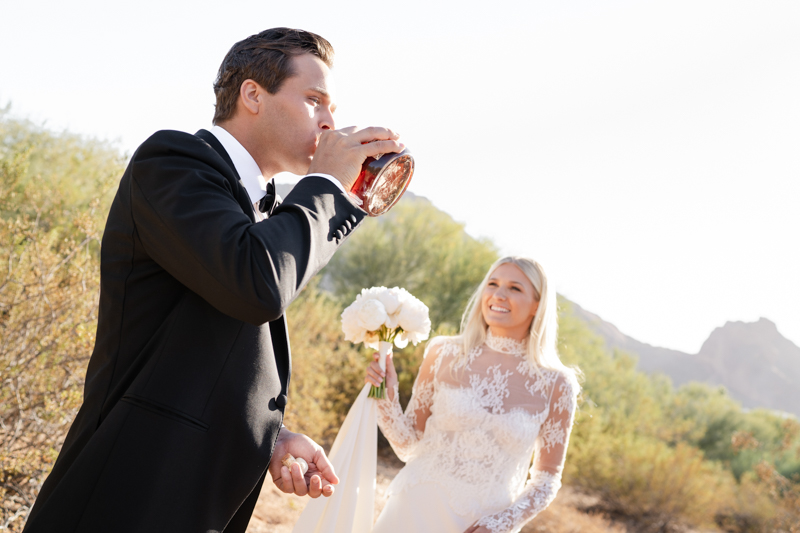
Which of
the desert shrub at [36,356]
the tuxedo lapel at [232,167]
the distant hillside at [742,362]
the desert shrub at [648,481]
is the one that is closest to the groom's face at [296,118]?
the tuxedo lapel at [232,167]

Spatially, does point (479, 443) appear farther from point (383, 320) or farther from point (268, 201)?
point (268, 201)

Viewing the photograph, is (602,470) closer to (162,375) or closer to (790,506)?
(790,506)

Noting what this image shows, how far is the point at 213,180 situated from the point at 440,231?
14.5 metres

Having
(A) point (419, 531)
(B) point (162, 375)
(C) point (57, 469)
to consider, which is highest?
(B) point (162, 375)

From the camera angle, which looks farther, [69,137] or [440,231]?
[440,231]

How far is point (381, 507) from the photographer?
22.9ft

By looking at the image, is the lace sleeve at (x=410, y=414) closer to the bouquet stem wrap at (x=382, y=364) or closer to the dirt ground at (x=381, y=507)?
the bouquet stem wrap at (x=382, y=364)

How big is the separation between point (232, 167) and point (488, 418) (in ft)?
8.04

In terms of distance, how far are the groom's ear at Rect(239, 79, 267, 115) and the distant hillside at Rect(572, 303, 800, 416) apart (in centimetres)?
3572

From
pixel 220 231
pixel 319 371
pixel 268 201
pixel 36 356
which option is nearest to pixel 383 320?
pixel 268 201

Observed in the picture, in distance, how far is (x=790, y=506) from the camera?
925 centimetres

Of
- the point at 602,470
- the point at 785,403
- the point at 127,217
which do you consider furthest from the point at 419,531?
the point at 785,403

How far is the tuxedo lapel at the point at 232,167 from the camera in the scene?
1.14 meters

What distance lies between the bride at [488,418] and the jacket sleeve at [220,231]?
220 cm
